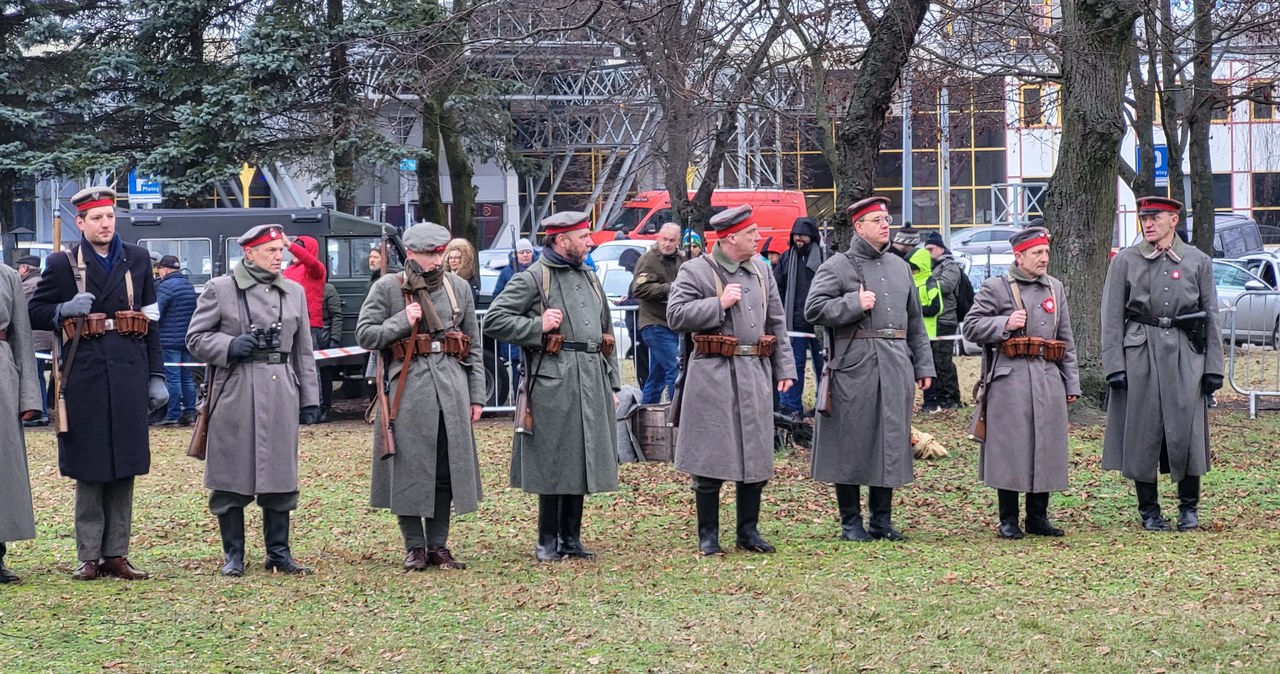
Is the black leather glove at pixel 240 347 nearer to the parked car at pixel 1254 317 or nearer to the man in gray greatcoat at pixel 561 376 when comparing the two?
the man in gray greatcoat at pixel 561 376

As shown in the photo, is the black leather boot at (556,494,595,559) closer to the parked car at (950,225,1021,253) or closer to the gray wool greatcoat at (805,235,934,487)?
the gray wool greatcoat at (805,235,934,487)

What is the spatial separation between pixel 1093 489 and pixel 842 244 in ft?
10.4

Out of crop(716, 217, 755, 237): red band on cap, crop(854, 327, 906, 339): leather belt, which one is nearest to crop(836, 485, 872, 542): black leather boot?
crop(854, 327, 906, 339): leather belt

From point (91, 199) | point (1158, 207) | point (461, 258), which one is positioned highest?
point (91, 199)

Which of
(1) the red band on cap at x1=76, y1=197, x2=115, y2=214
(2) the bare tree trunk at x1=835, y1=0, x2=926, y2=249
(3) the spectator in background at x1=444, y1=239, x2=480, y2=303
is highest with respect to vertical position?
(2) the bare tree trunk at x1=835, y1=0, x2=926, y2=249

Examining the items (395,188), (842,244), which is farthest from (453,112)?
(395,188)

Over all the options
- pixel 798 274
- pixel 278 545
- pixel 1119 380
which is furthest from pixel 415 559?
pixel 798 274

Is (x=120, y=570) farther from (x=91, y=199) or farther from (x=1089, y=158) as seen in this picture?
(x=1089, y=158)

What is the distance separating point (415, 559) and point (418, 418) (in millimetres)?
781

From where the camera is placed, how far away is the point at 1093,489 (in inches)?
465

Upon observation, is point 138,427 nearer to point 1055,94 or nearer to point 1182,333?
point 1182,333

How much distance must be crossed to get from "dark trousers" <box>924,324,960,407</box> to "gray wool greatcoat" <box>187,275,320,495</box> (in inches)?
376

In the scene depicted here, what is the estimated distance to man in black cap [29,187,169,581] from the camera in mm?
8508

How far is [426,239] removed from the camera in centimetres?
880
